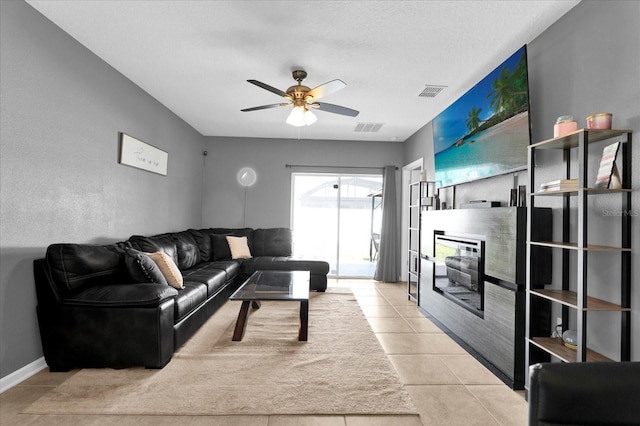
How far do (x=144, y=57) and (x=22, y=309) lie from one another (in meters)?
2.36

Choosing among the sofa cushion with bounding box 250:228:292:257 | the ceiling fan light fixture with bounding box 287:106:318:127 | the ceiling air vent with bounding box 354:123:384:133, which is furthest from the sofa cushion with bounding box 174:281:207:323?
the ceiling air vent with bounding box 354:123:384:133

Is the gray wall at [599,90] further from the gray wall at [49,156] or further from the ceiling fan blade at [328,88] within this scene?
the gray wall at [49,156]

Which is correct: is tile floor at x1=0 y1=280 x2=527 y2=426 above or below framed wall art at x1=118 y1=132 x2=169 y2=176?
below

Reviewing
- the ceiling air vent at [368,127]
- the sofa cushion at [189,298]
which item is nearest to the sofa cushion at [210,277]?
the sofa cushion at [189,298]

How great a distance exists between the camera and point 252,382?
2328mm

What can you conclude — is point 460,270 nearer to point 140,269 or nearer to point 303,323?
point 303,323

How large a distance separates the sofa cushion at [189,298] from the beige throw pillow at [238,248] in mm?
1920

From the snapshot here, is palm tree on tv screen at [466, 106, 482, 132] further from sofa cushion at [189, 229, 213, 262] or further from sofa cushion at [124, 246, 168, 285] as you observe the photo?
sofa cushion at [189, 229, 213, 262]

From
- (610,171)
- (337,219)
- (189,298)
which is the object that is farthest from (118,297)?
(337,219)

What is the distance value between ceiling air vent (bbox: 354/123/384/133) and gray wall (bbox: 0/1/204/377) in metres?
3.13

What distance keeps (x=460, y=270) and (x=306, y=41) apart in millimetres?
2626

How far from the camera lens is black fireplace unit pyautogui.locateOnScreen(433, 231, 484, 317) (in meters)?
3.07

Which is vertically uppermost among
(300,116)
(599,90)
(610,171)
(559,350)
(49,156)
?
(300,116)

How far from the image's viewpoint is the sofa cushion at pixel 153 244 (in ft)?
11.7
